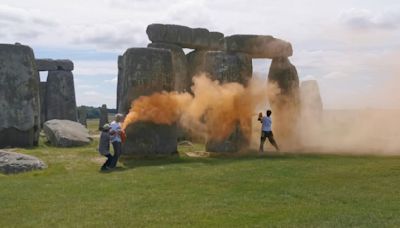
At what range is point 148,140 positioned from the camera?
2028cm

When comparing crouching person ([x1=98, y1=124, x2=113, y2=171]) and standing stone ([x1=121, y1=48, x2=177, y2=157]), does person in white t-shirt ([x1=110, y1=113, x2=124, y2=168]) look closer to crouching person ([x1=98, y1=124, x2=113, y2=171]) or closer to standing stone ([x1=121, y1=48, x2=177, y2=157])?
crouching person ([x1=98, y1=124, x2=113, y2=171])

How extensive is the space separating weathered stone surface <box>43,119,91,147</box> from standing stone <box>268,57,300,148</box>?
8414 mm

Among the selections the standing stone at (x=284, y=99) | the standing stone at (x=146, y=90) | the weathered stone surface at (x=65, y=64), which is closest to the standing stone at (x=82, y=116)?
the weathered stone surface at (x=65, y=64)

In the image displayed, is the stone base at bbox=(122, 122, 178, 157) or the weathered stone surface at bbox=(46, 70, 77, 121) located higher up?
the weathered stone surface at bbox=(46, 70, 77, 121)

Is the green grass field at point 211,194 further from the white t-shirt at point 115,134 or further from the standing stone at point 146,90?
the standing stone at point 146,90

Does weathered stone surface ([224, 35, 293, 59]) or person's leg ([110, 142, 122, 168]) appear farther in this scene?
weathered stone surface ([224, 35, 293, 59])

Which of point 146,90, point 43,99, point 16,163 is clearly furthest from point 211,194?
point 43,99

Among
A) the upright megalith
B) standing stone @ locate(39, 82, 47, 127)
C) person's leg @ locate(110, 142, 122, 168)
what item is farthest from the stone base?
standing stone @ locate(39, 82, 47, 127)

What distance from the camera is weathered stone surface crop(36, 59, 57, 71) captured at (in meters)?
35.8

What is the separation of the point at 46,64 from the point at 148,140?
17.8m

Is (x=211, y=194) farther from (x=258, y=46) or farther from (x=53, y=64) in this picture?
(x=53, y=64)

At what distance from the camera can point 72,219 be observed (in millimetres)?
10680

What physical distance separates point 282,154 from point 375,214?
10003 millimetres

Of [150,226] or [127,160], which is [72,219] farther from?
[127,160]
